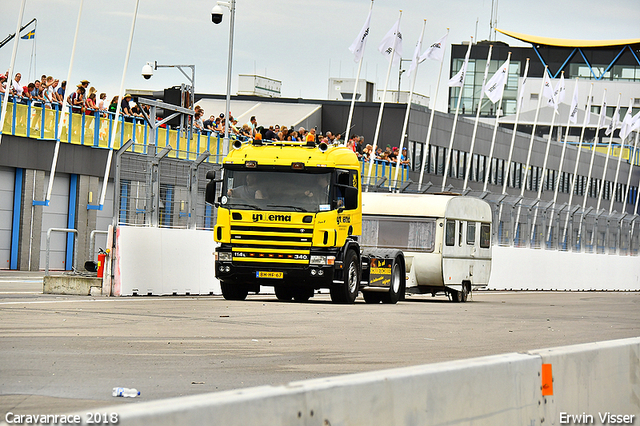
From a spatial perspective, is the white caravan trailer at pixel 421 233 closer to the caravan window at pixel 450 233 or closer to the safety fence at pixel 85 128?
the caravan window at pixel 450 233

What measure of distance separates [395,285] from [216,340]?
12.1 metres

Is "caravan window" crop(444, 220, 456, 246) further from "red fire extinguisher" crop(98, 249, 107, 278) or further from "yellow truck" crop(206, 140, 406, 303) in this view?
"red fire extinguisher" crop(98, 249, 107, 278)

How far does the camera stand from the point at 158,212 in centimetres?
2358

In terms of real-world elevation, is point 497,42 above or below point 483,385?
above

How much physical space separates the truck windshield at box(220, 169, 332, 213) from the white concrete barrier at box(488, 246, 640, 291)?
57.8ft

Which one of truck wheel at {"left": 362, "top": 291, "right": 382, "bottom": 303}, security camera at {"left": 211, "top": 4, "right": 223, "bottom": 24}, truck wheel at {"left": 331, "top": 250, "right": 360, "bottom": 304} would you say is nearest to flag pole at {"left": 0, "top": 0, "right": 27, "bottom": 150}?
security camera at {"left": 211, "top": 4, "right": 223, "bottom": 24}

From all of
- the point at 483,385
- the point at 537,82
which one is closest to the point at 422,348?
the point at 483,385

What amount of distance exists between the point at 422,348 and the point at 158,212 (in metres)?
11.4

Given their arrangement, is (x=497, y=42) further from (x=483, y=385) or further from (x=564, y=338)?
(x=483, y=385)

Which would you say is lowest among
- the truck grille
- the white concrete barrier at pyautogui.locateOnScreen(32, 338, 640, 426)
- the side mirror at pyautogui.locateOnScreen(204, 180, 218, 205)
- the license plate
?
the license plate

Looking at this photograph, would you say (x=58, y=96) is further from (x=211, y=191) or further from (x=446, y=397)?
(x=446, y=397)

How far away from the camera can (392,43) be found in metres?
45.3

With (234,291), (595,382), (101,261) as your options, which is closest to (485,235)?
(234,291)

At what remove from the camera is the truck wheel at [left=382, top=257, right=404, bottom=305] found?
24844 mm
